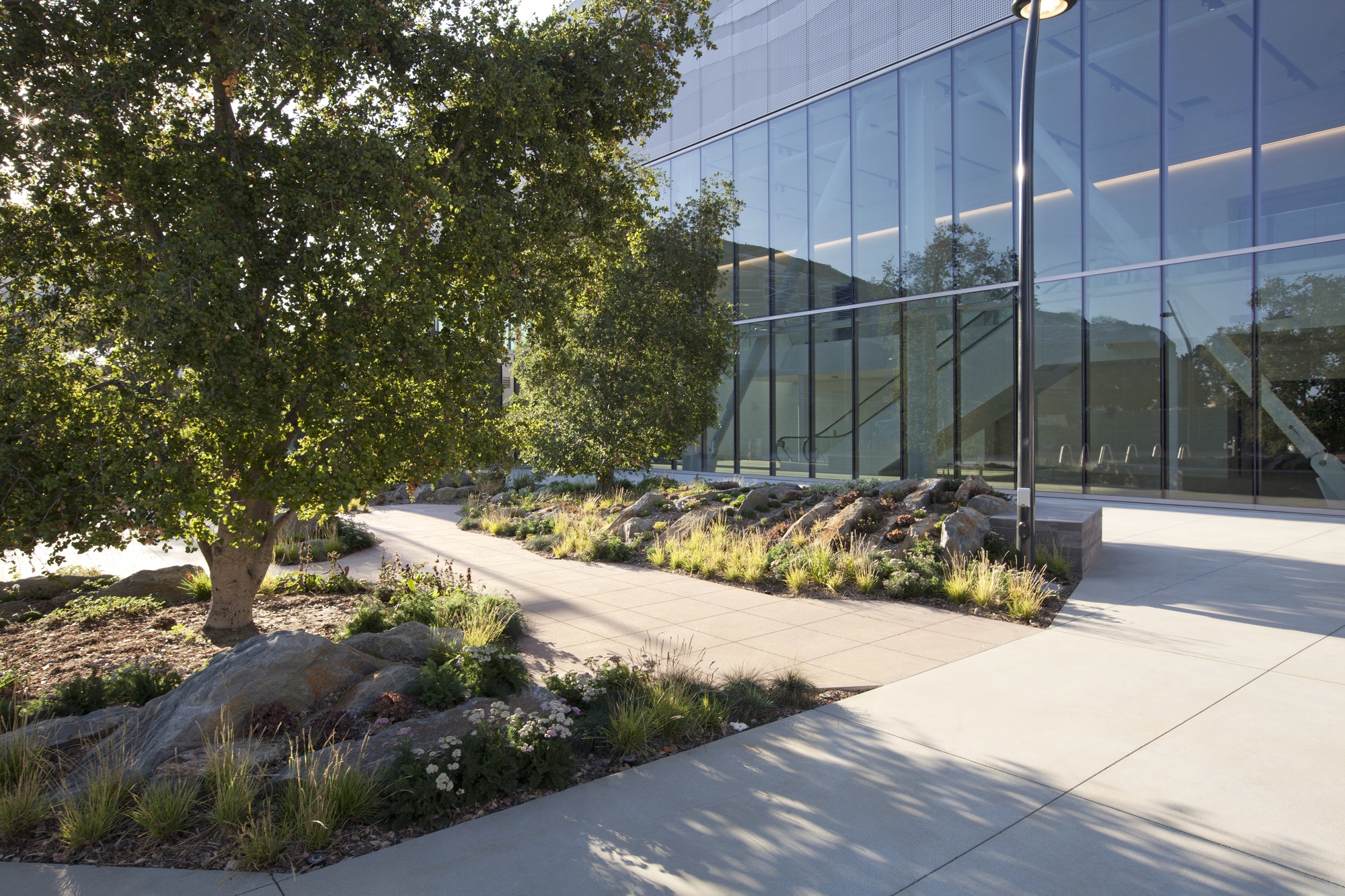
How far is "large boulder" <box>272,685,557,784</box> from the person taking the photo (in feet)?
13.2

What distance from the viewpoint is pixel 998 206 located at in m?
18.3

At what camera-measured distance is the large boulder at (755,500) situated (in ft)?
42.0

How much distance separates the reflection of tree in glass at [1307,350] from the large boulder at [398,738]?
1615cm

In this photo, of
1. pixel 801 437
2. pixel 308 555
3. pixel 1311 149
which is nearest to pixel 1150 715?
pixel 308 555

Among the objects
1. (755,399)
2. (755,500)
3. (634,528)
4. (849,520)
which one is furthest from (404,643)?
(755,399)

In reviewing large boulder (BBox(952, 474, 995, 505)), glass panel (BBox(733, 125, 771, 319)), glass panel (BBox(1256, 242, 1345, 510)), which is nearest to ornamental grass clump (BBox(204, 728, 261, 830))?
large boulder (BBox(952, 474, 995, 505))

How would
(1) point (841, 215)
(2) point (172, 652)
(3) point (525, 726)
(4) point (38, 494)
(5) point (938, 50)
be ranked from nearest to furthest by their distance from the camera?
(3) point (525, 726), (4) point (38, 494), (2) point (172, 652), (5) point (938, 50), (1) point (841, 215)

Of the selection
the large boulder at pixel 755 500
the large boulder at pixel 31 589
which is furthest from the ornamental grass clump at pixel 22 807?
the large boulder at pixel 755 500

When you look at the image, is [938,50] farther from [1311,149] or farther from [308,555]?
[308,555]

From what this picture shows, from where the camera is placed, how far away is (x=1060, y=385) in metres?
17.8

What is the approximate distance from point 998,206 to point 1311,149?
5.58m

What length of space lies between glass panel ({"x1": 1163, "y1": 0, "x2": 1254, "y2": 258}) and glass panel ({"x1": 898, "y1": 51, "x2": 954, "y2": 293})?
4516 millimetres

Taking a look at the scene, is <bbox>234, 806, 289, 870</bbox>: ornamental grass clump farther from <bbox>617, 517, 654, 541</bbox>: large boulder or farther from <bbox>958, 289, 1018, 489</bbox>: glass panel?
<bbox>958, 289, 1018, 489</bbox>: glass panel

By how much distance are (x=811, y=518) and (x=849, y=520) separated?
837mm
